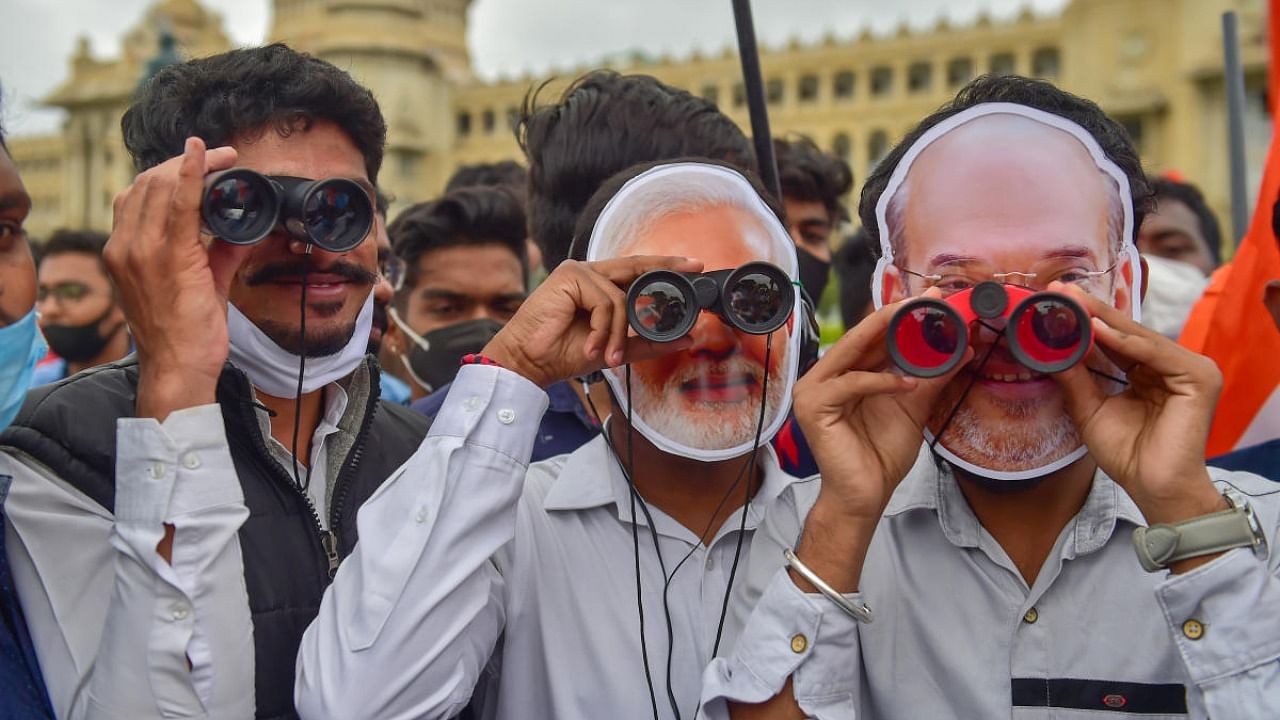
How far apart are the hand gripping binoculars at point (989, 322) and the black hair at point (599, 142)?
1.74 m

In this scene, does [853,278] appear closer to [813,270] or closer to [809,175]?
[809,175]

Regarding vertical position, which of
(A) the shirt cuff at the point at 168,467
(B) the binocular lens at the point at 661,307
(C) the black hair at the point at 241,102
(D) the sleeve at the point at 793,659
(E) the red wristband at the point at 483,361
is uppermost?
(C) the black hair at the point at 241,102

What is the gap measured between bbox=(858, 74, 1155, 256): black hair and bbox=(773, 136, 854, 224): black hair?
8.94ft

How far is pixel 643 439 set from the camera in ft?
8.98

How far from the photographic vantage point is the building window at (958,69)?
59.2 m

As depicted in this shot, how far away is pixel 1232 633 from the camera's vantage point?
2.05 m

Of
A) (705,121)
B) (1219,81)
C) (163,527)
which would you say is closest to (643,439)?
(163,527)

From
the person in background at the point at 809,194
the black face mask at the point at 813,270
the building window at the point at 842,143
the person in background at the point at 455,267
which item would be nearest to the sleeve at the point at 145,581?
the person in background at the point at 455,267

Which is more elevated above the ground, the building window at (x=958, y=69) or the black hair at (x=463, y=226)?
the building window at (x=958, y=69)

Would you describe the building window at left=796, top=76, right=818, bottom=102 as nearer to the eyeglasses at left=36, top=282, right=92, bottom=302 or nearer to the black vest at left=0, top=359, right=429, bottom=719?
the eyeglasses at left=36, top=282, right=92, bottom=302

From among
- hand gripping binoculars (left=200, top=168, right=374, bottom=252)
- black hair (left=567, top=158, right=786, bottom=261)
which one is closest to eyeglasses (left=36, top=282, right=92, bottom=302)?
hand gripping binoculars (left=200, top=168, right=374, bottom=252)

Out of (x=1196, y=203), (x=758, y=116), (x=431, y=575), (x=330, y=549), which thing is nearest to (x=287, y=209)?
(x=330, y=549)

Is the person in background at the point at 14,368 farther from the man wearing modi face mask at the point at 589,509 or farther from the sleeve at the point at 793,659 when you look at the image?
the sleeve at the point at 793,659

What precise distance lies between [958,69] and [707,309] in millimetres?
61134
